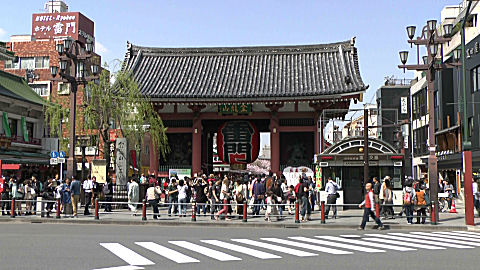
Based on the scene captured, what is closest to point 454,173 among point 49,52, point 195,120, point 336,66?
point 336,66

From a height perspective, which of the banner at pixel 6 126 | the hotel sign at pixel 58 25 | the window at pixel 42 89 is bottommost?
the banner at pixel 6 126

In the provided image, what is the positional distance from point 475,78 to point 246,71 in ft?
55.1

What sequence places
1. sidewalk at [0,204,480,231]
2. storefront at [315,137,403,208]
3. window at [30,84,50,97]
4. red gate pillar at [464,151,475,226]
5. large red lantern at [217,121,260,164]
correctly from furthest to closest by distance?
window at [30,84,50,97], large red lantern at [217,121,260,164], storefront at [315,137,403,208], sidewalk at [0,204,480,231], red gate pillar at [464,151,475,226]

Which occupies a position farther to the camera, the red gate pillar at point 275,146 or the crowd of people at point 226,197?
the red gate pillar at point 275,146

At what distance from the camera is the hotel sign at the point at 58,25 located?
58.2m

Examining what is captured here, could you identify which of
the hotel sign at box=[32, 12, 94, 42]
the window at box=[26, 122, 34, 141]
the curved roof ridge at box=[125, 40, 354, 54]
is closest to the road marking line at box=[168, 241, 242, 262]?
the curved roof ridge at box=[125, 40, 354, 54]

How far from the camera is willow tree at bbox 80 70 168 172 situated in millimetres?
26731

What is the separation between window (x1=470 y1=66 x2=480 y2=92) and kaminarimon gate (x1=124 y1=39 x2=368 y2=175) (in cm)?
915

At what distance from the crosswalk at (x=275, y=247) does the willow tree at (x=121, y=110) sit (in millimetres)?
14140

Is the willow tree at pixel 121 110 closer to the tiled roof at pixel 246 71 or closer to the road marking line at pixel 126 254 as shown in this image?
the tiled roof at pixel 246 71

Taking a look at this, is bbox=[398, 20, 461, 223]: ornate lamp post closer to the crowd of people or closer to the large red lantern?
the crowd of people

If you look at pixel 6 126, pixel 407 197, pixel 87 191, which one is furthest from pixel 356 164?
pixel 6 126

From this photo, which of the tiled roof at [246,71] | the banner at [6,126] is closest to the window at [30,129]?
the banner at [6,126]

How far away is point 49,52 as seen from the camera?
51.7 m
